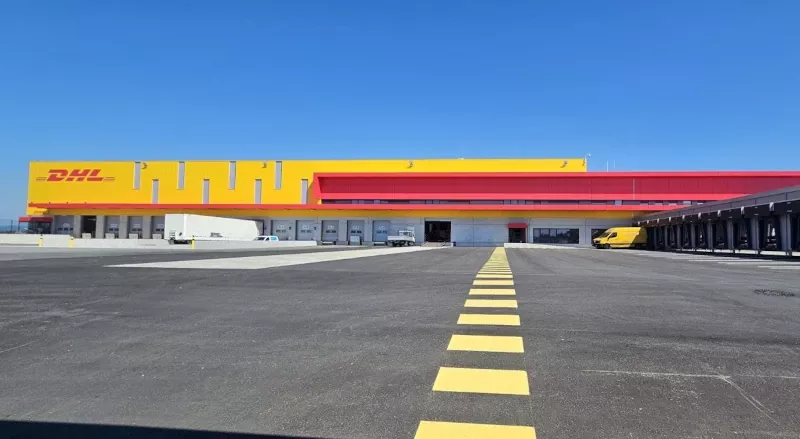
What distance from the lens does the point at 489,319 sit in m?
6.64

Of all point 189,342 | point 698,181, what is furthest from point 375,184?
point 189,342

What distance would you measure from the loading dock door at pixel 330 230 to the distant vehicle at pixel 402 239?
391 inches

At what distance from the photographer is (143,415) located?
134 inches

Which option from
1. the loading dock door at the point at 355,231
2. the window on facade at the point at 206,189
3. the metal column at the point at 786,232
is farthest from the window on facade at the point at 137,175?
the metal column at the point at 786,232

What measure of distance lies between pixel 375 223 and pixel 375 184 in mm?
5398

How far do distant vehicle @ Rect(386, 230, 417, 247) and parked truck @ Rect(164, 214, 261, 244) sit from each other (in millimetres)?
17960

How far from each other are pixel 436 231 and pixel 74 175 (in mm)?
55502

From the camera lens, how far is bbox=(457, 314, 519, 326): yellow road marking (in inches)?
253

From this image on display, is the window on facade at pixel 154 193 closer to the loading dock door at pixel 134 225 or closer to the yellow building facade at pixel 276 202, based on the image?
the yellow building facade at pixel 276 202

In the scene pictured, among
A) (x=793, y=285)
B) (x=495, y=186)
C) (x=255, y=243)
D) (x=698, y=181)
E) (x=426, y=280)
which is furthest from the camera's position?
(x=495, y=186)

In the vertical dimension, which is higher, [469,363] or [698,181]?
[698,181]

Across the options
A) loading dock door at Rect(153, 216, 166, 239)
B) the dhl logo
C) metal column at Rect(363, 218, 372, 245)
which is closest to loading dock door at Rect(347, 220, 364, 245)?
metal column at Rect(363, 218, 372, 245)

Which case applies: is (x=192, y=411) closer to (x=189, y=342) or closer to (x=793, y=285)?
(x=189, y=342)

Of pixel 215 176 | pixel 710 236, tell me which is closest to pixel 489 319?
pixel 710 236
